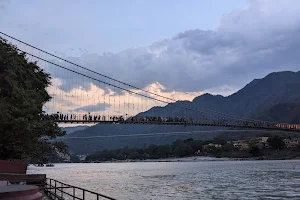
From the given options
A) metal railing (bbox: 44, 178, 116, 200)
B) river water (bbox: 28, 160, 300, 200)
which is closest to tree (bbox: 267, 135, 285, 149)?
river water (bbox: 28, 160, 300, 200)

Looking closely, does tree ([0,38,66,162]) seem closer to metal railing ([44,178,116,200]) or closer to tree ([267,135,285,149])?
metal railing ([44,178,116,200])

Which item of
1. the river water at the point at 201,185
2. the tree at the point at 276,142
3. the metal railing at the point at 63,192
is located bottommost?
the river water at the point at 201,185

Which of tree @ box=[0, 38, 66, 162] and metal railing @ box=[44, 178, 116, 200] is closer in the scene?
metal railing @ box=[44, 178, 116, 200]

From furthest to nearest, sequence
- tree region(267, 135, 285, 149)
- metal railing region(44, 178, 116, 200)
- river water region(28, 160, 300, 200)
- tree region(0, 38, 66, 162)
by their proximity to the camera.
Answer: tree region(267, 135, 285, 149) → river water region(28, 160, 300, 200) → tree region(0, 38, 66, 162) → metal railing region(44, 178, 116, 200)

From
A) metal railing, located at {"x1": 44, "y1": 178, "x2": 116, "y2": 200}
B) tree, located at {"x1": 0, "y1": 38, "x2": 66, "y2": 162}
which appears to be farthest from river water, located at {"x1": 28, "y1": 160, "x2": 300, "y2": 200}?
tree, located at {"x1": 0, "y1": 38, "x2": 66, "y2": 162}

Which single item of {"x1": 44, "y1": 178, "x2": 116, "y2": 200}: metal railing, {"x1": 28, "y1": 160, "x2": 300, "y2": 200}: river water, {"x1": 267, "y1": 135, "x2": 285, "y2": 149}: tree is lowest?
{"x1": 28, "y1": 160, "x2": 300, "y2": 200}: river water

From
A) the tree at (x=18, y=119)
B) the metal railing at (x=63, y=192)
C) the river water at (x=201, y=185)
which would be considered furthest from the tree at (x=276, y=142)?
the tree at (x=18, y=119)

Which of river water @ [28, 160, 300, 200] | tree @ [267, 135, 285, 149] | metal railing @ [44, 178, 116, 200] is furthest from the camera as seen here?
tree @ [267, 135, 285, 149]

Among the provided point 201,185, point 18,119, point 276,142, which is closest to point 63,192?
point 18,119

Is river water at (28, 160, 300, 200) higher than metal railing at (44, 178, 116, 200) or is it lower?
lower

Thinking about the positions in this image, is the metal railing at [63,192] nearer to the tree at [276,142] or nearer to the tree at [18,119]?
the tree at [18,119]

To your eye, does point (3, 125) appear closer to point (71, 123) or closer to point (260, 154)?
point (71, 123)

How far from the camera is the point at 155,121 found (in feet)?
338

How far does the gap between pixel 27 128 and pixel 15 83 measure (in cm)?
401
